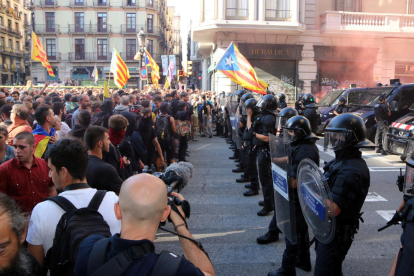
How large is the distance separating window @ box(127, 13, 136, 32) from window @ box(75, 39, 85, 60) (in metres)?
6.24

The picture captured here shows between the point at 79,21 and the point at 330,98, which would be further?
the point at 79,21

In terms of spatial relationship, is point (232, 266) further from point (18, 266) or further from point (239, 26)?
point (239, 26)

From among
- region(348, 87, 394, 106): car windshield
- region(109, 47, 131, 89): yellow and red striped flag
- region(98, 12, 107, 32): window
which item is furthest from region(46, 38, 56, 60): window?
region(348, 87, 394, 106): car windshield

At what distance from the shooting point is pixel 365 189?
303 centimetres

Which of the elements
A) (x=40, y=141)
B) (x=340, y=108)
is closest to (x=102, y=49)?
(x=340, y=108)

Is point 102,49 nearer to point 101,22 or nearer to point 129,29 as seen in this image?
point 101,22

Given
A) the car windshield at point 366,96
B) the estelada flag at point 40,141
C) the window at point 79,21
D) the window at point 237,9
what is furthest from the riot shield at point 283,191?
the window at point 79,21

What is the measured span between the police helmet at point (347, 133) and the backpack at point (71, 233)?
202 cm

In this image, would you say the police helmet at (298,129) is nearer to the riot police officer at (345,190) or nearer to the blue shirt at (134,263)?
the riot police officer at (345,190)

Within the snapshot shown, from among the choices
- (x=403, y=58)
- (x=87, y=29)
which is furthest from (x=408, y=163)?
(x=87, y=29)

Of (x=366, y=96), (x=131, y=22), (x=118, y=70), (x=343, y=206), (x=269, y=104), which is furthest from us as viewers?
(x=131, y=22)

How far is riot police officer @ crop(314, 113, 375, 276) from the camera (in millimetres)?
2938

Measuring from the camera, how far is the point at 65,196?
255 cm

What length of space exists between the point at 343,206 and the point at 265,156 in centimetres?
305
